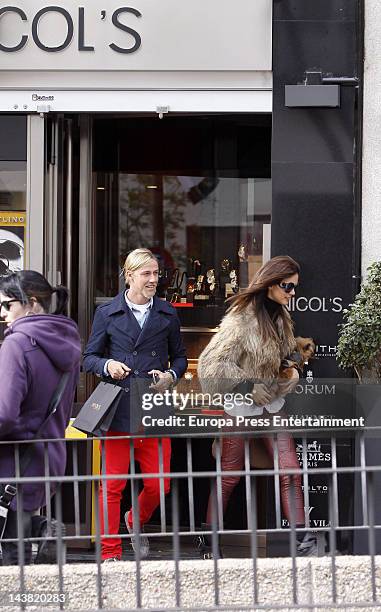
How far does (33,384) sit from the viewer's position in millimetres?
5535

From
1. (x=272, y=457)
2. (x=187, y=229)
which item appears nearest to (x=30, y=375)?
(x=272, y=457)

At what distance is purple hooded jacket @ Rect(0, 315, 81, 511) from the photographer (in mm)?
5398

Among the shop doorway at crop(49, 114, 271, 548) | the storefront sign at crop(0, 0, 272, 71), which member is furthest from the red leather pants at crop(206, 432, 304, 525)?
the storefront sign at crop(0, 0, 272, 71)

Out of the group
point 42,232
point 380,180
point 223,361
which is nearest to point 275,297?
point 223,361

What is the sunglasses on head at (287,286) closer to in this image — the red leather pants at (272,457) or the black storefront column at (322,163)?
the black storefront column at (322,163)

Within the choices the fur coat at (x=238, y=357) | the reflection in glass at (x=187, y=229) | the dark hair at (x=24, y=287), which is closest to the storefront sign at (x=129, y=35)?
the reflection in glass at (x=187, y=229)

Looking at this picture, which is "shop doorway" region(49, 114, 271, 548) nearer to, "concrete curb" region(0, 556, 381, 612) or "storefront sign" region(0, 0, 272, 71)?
"storefront sign" region(0, 0, 272, 71)

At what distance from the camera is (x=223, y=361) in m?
6.87

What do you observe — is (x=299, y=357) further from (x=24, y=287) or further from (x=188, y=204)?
(x=188, y=204)

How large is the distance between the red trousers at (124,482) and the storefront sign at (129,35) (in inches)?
104

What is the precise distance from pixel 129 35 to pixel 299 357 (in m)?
2.57

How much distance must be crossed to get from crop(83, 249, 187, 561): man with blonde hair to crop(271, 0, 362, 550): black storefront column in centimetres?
93

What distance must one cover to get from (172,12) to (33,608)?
454 centimetres

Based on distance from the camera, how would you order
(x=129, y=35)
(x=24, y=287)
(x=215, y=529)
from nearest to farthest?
1. (x=215, y=529)
2. (x=24, y=287)
3. (x=129, y=35)
